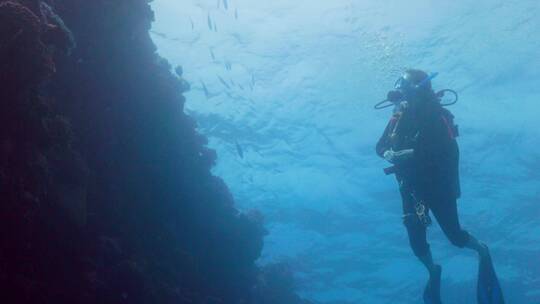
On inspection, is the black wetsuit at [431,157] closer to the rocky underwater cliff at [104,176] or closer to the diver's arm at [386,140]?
the diver's arm at [386,140]

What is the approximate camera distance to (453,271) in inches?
1387

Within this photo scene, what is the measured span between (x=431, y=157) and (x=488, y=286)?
2859mm

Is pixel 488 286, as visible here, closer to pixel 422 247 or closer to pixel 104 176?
pixel 422 247

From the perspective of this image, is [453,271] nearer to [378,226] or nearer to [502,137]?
[378,226]

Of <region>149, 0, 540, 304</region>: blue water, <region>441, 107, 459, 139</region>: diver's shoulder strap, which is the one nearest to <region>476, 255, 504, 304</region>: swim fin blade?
<region>441, 107, 459, 139</region>: diver's shoulder strap

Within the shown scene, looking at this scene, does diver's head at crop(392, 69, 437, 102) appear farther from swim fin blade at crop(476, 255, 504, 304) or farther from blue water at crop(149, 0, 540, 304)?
blue water at crop(149, 0, 540, 304)

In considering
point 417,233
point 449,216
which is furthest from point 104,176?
point 449,216

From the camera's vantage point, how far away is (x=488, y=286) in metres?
8.31

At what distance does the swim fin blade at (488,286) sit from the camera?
8227 millimetres

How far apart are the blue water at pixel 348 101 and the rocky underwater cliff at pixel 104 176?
3.89 metres

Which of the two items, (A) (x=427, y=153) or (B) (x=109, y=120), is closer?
(A) (x=427, y=153)

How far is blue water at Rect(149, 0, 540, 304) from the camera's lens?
15672 mm

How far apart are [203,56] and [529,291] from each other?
37.8 metres

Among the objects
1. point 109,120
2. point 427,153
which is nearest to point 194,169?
point 109,120
